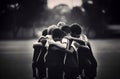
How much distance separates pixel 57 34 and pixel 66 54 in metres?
0.33

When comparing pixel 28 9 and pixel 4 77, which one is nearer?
pixel 4 77

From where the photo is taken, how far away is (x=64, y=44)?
4.75m

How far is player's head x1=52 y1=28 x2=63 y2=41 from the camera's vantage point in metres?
4.65

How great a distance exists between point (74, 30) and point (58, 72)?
0.69 metres

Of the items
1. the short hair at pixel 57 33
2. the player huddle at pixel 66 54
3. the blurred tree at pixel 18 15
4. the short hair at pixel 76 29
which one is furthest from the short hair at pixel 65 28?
the blurred tree at pixel 18 15

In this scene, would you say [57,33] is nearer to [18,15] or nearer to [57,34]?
[57,34]

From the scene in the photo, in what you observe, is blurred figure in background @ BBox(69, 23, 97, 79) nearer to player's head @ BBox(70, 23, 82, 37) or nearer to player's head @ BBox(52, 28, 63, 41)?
player's head @ BBox(70, 23, 82, 37)

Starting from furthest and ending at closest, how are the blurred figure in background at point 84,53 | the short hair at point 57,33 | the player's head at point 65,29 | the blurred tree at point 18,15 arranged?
1. the blurred tree at point 18,15
2. the player's head at point 65,29
3. the blurred figure in background at point 84,53
4. the short hair at point 57,33

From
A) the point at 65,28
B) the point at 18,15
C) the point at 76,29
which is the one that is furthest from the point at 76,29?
the point at 18,15

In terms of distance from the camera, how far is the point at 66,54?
4738 millimetres

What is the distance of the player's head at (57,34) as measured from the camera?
4652 mm

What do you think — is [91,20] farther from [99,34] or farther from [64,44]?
[64,44]

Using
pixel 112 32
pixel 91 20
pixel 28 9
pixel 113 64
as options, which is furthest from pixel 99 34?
pixel 113 64

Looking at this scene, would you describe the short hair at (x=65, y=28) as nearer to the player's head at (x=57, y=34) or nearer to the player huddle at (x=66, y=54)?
the player huddle at (x=66, y=54)
